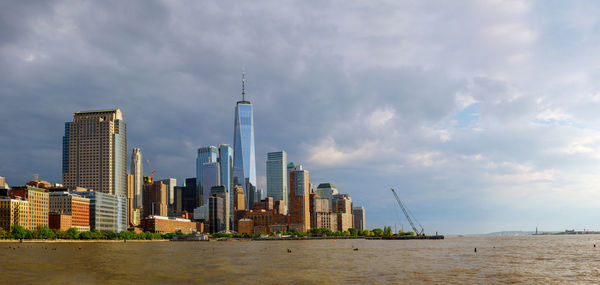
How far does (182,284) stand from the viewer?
93188 mm

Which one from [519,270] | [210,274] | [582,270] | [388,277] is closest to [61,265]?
[210,274]

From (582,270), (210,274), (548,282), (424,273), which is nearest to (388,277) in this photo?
(424,273)

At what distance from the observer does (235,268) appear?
410 ft

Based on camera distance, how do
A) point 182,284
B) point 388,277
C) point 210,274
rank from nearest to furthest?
point 182,284, point 388,277, point 210,274

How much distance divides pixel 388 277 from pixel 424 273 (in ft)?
40.2

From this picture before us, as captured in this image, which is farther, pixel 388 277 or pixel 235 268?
pixel 235 268

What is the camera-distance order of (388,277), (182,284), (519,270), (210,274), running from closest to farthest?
(182,284) < (388,277) < (210,274) < (519,270)

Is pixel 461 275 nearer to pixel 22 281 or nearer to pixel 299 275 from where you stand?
pixel 299 275

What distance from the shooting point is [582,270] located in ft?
388

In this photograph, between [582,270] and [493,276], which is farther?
[582,270]

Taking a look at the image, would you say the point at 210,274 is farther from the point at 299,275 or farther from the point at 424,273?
the point at 424,273

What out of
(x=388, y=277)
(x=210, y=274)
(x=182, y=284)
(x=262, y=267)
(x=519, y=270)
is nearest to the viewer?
(x=182, y=284)

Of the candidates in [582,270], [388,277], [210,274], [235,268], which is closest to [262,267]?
[235,268]

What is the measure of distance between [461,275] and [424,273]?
26.7 feet
